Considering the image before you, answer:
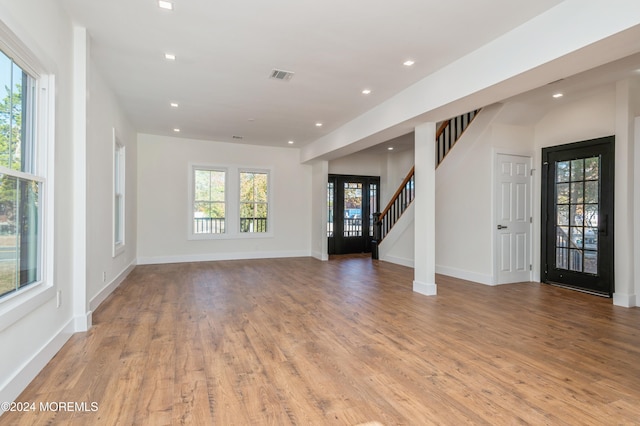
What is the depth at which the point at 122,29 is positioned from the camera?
3.17m

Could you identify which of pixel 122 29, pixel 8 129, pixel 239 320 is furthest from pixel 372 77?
pixel 8 129

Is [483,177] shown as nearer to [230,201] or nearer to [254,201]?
[254,201]

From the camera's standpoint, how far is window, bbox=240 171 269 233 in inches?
332

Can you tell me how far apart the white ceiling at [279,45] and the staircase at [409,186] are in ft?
6.63

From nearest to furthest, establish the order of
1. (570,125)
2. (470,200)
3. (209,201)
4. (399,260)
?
(570,125)
(470,200)
(399,260)
(209,201)

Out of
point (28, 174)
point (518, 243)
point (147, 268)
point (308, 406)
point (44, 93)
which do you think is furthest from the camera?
point (147, 268)

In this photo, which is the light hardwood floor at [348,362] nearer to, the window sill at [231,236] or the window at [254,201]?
the window sill at [231,236]

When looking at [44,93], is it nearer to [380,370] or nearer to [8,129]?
[8,129]

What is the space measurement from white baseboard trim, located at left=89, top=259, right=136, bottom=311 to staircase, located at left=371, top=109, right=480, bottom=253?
5.38m

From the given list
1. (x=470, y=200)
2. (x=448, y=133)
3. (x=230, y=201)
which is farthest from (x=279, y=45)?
(x=230, y=201)

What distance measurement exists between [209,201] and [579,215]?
7.15m

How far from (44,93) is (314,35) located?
229 cm

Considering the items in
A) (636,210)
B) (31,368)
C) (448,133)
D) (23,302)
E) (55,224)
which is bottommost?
(31,368)

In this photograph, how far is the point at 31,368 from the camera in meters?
2.30
